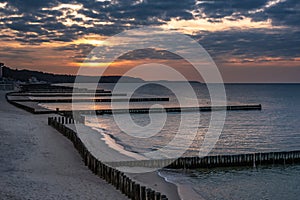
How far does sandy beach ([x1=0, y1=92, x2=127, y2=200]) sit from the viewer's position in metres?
14.3

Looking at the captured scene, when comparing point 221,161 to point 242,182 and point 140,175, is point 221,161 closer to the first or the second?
point 242,182

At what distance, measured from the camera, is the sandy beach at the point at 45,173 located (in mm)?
14266

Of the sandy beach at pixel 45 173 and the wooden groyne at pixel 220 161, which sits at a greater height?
the sandy beach at pixel 45 173

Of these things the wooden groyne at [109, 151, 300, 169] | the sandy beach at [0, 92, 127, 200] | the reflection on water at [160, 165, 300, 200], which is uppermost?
the sandy beach at [0, 92, 127, 200]

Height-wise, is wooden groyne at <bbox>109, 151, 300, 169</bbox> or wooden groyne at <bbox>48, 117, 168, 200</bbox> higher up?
wooden groyne at <bbox>48, 117, 168, 200</bbox>

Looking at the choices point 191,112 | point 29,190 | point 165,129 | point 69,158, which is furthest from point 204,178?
point 191,112

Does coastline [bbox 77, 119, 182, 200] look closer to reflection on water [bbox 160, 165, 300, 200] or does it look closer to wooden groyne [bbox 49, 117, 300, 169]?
reflection on water [bbox 160, 165, 300, 200]

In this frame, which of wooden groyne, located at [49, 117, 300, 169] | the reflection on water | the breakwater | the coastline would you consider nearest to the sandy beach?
the breakwater

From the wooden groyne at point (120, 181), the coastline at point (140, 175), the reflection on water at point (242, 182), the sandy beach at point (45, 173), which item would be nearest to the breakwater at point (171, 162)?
the wooden groyne at point (120, 181)

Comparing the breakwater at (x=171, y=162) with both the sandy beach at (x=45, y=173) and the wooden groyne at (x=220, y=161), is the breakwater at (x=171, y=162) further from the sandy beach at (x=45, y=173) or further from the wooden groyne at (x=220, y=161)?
the sandy beach at (x=45, y=173)

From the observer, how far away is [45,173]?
56.7 feet

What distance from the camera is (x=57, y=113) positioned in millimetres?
51938

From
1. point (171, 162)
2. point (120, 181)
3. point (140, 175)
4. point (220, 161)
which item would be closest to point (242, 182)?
point (220, 161)

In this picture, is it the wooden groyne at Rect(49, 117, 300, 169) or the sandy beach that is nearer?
the sandy beach
